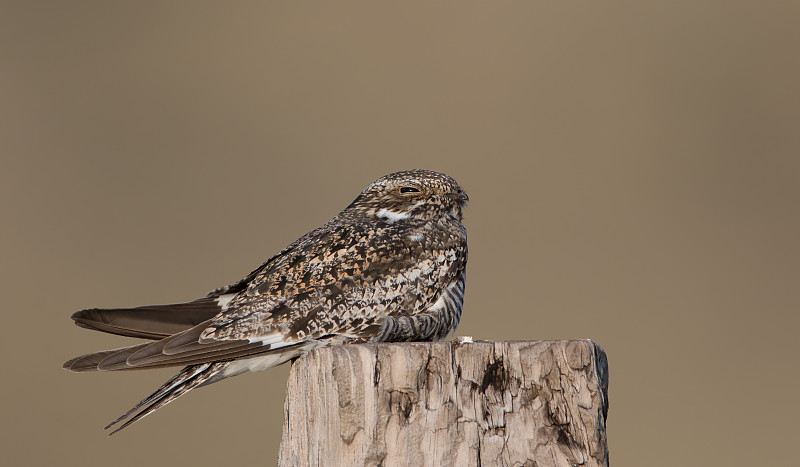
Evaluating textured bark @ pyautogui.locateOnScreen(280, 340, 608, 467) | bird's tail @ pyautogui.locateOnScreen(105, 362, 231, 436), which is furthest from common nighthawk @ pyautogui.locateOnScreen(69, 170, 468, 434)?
textured bark @ pyautogui.locateOnScreen(280, 340, 608, 467)

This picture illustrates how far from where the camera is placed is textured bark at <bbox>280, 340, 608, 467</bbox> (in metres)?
3.43

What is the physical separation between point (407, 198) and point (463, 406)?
7.45 feet

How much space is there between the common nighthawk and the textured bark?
0.93 meters

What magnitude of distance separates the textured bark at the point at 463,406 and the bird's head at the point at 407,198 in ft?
6.75

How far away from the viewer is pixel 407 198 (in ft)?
18.3

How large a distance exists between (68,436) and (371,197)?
7.15 metres

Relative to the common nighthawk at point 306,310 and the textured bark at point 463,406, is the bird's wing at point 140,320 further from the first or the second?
the textured bark at point 463,406

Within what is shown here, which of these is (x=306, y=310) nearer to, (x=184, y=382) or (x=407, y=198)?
(x=184, y=382)

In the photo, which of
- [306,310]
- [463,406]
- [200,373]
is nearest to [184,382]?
[200,373]

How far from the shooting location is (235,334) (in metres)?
4.37

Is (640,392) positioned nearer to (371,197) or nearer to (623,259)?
(623,259)

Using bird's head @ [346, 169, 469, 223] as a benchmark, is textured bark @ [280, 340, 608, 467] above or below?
below

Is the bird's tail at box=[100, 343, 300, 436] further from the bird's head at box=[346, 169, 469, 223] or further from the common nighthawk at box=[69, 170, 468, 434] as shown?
the bird's head at box=[346, 169, 469, 223]

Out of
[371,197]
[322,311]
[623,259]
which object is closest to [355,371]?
[322,311]
